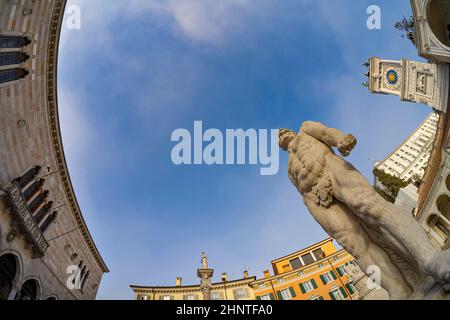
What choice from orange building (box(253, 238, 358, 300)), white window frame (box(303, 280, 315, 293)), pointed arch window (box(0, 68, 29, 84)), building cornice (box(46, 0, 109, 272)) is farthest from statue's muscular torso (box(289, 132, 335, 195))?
white window frame (box(303, 280, 315, 293))

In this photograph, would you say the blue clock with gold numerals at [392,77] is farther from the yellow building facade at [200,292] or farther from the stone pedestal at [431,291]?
the stone pedestal at [431,291]

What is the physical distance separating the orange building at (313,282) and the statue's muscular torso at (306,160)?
99.7ft

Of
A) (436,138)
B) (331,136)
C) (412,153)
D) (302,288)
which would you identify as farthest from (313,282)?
(412,153)

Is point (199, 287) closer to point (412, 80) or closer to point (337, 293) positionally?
point (337, 293)

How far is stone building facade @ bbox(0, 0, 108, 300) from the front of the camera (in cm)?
1524

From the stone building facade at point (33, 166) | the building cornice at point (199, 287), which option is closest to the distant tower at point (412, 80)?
the stone building facade at point (33, 166)

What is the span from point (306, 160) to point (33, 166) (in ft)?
59.5

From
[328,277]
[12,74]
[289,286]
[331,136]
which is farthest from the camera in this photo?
[289,286]

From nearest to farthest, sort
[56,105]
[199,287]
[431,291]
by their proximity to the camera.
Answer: [431,291]
[56,105]
[199,287]

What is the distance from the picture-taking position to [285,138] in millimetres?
7562

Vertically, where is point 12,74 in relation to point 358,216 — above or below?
above

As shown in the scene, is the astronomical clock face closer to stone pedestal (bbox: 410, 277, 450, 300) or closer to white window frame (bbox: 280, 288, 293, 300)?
white window frame (bbox: 280, 288, 293, 300)
